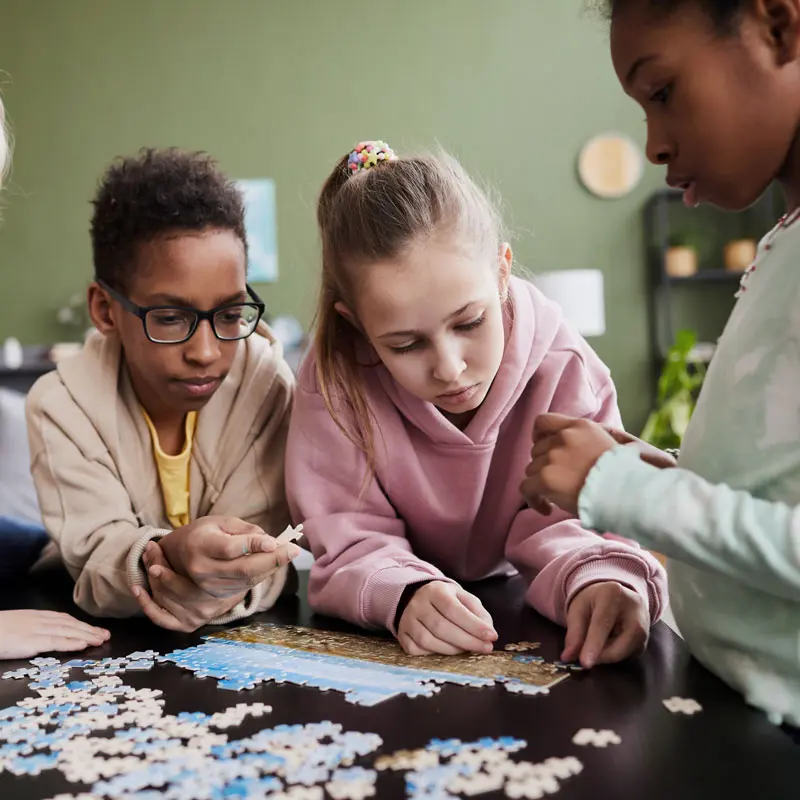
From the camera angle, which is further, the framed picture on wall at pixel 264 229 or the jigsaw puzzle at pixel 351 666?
the framed picture on wall at pixel 264 229

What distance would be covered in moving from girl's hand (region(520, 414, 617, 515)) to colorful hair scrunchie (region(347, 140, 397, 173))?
0.66m

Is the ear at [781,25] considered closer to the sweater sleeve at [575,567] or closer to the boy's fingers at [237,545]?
the sweater sleeve at [575,567]

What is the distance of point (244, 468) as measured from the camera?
5.52 feet

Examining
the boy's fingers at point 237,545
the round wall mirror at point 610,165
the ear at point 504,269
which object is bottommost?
the boy's fingers at point 237,545

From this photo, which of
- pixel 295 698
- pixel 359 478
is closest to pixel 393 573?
pixel 359 478

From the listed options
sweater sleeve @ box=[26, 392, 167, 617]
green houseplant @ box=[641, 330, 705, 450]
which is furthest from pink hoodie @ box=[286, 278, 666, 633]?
green houseplant @ box=[641, 330, 705, 450]

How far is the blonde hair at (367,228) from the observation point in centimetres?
138

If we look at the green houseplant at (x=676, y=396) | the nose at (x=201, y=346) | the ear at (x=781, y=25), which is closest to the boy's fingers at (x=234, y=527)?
the nose at (x=201, y=346)

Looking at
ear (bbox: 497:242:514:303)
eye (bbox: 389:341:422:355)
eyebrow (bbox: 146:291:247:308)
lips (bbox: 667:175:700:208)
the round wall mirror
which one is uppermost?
the round wall mirror

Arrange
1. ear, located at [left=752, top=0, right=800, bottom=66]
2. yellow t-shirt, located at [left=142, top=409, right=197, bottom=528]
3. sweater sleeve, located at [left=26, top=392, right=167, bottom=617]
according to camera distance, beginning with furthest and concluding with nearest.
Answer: yellow t-shirt, located at [left=142, top=409, right=197, bottom=528]
sweater sleeve, located at [left=26, top=392, right=167, bottom=617]
ear, located at [left=752, top=0, right=800, bottom=66]

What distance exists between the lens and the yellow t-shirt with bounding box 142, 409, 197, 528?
1.72m

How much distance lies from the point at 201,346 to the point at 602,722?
0.94m

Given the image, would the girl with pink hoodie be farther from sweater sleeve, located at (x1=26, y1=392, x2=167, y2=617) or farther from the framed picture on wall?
the framed picture on wall

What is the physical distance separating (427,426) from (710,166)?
0.67 metres
